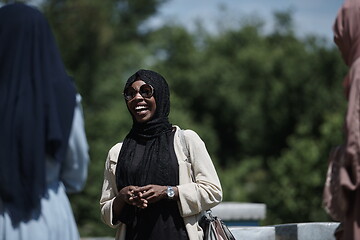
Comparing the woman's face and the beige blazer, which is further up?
the woman's face

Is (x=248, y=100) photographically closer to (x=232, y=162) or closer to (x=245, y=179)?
(x=232, y=162)

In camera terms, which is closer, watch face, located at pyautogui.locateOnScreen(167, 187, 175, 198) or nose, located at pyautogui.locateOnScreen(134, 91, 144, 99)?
watch face, located at pyautogui.locateOnScreen(167, 187, 175, 198)

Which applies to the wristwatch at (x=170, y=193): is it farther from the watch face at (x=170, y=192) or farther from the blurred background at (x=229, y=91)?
the blurred background at (x=229, y=91)

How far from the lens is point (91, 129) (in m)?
26.8

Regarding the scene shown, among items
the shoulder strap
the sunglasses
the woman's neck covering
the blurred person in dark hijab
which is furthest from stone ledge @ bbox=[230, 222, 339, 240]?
the woman's neck covering

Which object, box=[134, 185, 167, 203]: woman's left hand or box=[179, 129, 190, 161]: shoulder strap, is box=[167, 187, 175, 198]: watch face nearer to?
box=[134, 185, 167, 203]: woman's left hand

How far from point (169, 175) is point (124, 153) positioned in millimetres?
306

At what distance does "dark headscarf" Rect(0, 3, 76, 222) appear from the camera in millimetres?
3717

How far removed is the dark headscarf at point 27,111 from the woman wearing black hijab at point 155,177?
737 millimetres

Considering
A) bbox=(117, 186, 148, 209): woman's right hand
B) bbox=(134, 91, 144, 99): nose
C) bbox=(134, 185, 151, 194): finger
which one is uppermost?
bbox=(134, 91, 144, 99): nose

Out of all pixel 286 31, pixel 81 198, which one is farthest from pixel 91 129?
pixel 286 31

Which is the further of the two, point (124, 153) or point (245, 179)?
point (245, 179)

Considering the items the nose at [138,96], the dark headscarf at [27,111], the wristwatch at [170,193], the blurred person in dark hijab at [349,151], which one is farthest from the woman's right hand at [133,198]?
the blurred person in dark hijab at [349,151]

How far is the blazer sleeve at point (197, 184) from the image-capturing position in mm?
4352
